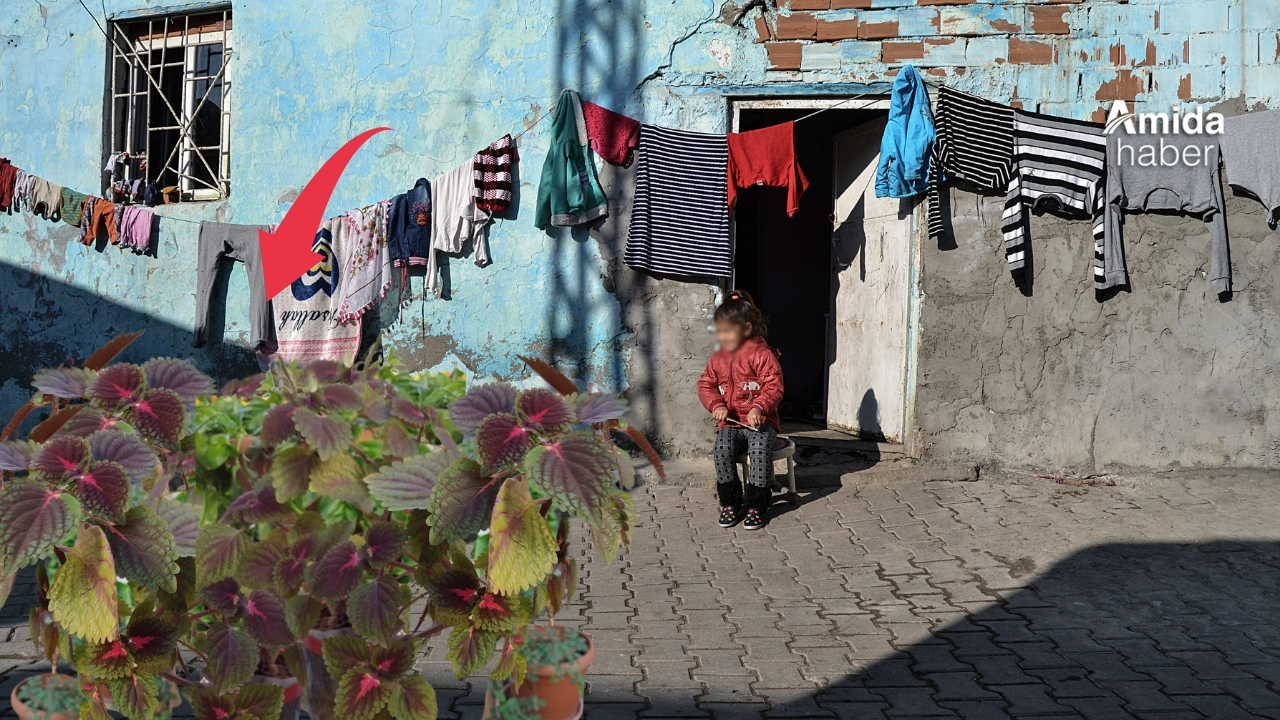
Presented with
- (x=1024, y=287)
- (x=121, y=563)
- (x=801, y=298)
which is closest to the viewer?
(x=121, y=563)

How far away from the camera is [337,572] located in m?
1.40

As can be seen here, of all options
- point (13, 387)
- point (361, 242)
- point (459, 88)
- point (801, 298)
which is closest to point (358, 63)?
point (459, 88)

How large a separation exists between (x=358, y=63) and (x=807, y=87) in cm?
319

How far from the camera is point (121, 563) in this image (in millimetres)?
1334

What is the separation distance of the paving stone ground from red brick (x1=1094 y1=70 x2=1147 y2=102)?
2.41 meters

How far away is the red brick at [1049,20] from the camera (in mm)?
6418

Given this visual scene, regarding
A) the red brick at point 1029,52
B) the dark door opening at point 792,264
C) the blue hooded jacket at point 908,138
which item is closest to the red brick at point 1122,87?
the red brick at point 1029,52

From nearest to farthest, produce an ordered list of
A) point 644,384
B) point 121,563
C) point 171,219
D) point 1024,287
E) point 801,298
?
1. point 121,563
2. point 1024,287
3. point 644,384
4. point 171,219
5. point 801,298

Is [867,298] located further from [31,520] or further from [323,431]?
[31,520]

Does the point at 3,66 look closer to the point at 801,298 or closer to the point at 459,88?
the point at 459,88

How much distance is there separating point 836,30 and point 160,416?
5.90m

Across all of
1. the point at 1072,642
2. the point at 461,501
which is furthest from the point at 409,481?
the point at 1072,642

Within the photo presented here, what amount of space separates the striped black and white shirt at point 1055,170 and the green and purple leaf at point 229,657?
5828 millimetres

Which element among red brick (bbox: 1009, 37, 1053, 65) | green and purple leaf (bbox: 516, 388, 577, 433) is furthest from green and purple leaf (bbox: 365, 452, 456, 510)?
red brick (bbox: 1009, 37, 1053, 65)
